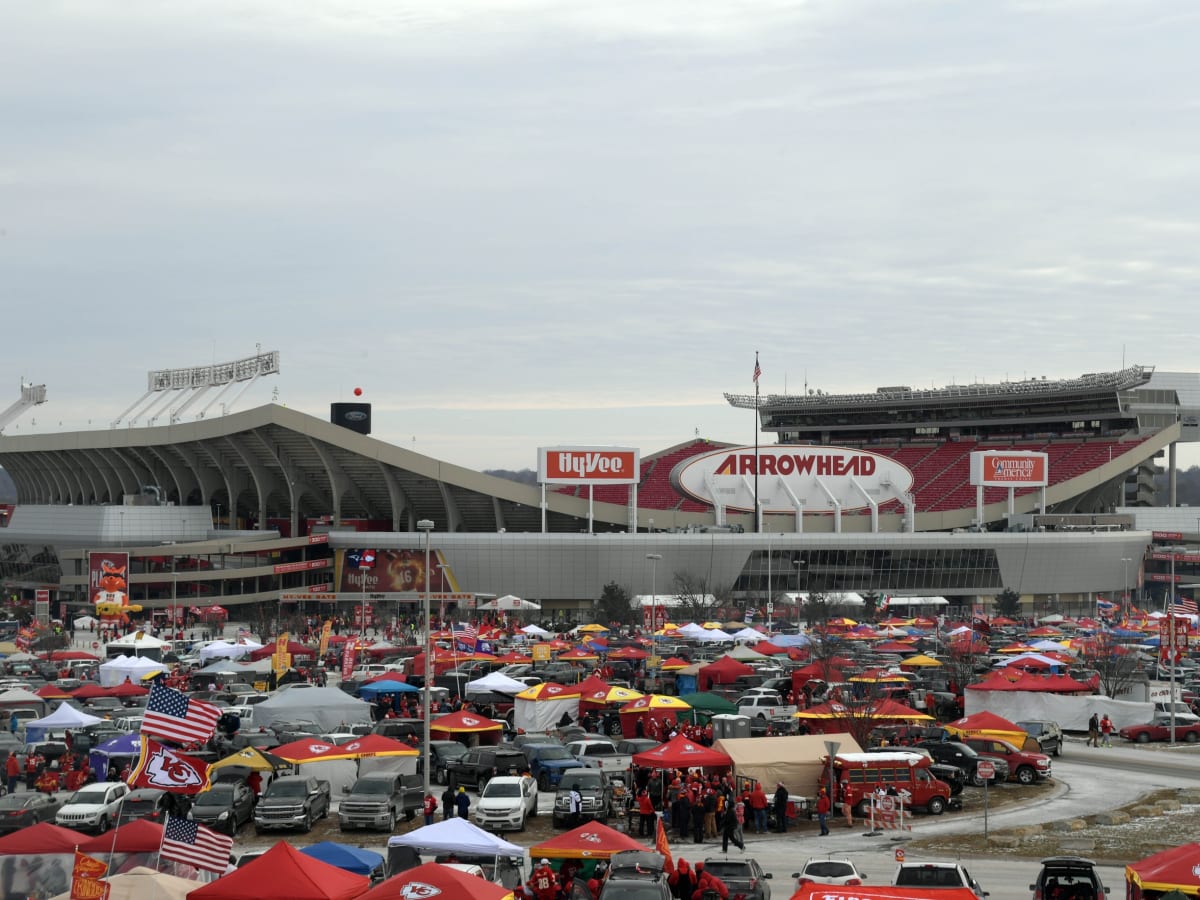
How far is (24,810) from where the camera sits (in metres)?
26.1

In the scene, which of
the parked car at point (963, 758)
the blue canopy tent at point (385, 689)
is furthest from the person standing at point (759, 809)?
the blue canopy tent at point (385, 689)

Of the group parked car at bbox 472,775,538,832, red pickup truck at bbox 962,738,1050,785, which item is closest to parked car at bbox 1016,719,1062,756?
red pickup truck at bbox 962,738,1050,785

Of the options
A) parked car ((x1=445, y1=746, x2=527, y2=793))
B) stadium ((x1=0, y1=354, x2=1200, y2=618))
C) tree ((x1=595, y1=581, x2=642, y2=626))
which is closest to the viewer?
parked car ((x1=445, y1=746, x2=527, y2=793))

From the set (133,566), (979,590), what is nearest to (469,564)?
(133,566)

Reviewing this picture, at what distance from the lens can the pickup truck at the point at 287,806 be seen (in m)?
27.0

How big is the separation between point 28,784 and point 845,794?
18.5 meters

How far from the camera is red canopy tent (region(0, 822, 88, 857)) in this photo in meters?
19.4

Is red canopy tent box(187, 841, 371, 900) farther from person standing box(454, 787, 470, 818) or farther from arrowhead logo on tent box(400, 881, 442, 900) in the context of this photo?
person standing box(454, 787, 470, 818)

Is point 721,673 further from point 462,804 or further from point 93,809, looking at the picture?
point 93,809

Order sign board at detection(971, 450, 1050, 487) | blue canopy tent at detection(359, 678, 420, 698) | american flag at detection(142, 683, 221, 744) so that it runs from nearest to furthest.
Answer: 1. american flag at detection(142, 683, 221, 744)
2. blue canopy tent at detection(359, 678, 420, 698)
3. sign board at detection(971, 450, 1050, 487)

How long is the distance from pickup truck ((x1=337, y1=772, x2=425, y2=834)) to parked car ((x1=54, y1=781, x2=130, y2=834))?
4103mm

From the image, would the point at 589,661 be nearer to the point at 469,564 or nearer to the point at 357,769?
the point at 357,769

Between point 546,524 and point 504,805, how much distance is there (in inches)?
2790

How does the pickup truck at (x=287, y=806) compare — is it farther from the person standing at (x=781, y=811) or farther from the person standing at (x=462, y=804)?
the person standing at (x=781, y=811)
